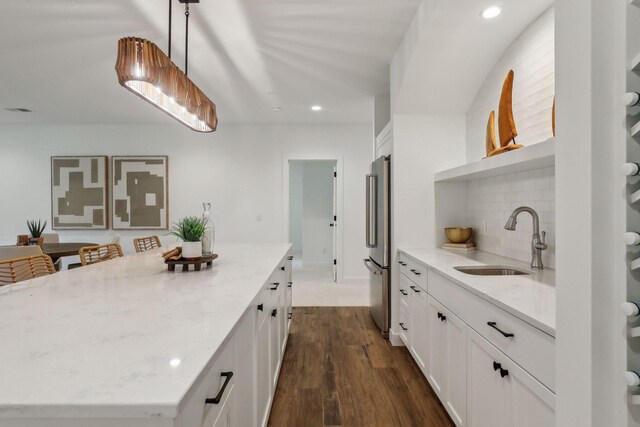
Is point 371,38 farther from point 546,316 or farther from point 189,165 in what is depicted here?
point 189,165

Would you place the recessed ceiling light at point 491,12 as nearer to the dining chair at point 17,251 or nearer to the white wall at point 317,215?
the dining chair at point 17,251

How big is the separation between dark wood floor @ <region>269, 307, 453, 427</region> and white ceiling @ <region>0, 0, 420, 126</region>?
2621 millimetres

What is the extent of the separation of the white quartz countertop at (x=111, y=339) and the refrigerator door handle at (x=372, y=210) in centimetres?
196

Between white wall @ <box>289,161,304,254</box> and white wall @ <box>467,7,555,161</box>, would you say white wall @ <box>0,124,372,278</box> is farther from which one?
white wall @ <box>467,7,555,161</box>

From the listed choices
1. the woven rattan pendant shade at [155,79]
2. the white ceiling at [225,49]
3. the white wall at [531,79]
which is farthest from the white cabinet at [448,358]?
the white ceiling at [225,49]

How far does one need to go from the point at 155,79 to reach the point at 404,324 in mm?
2539

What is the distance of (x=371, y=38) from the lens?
283cm

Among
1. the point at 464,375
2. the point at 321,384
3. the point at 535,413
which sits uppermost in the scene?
the point at 535,413

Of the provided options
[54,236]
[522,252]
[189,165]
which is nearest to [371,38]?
[522,252]

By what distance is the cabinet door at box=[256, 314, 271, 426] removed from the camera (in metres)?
1.55

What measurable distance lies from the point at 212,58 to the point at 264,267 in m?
2.25

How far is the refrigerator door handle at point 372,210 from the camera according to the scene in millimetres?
3467

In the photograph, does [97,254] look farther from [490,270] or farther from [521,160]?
[521,160]

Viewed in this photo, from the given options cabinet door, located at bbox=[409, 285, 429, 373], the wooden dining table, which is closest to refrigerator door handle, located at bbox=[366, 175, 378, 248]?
cabinet door, located at bbox=[409, 285, 429, 373]
